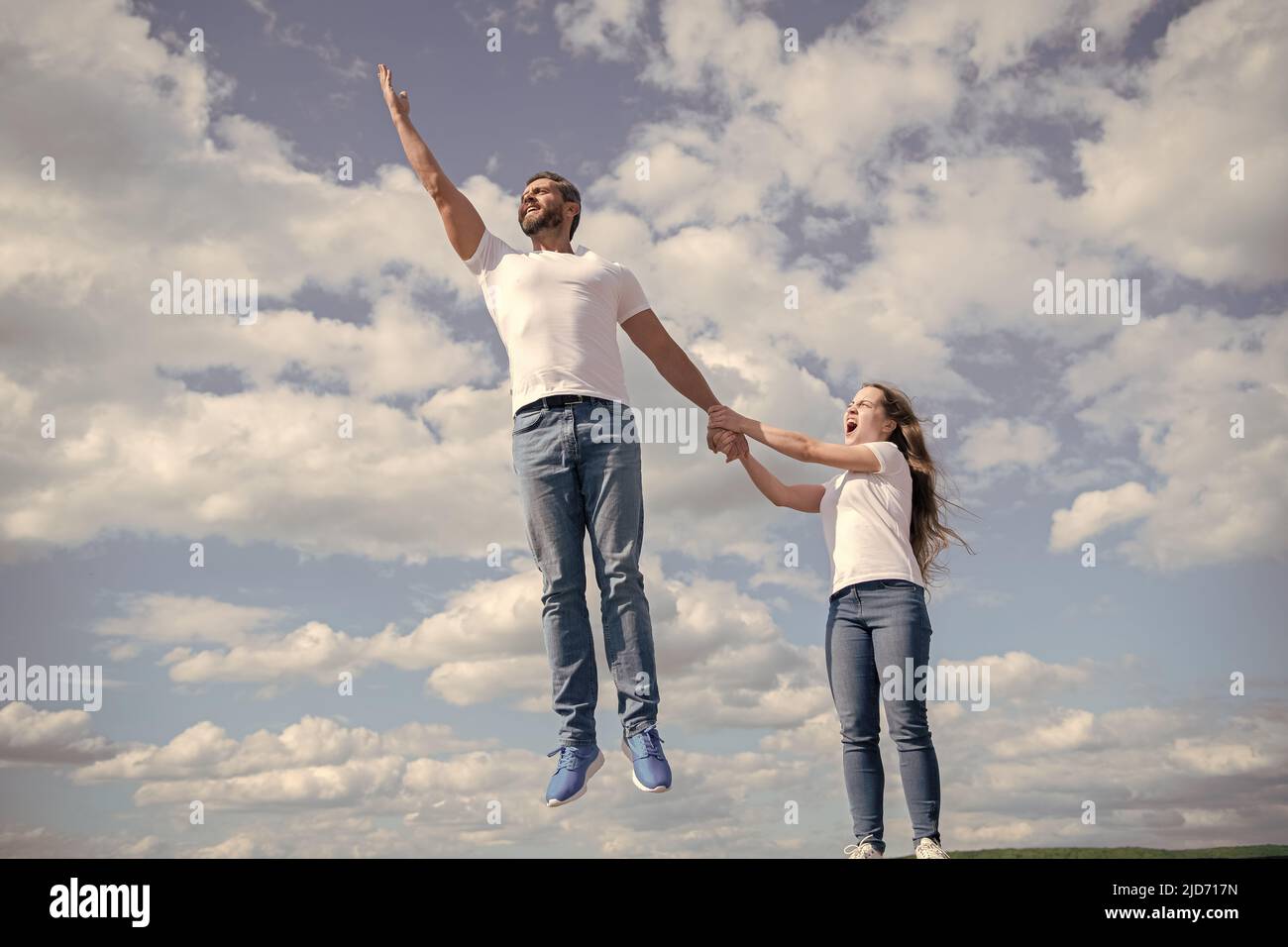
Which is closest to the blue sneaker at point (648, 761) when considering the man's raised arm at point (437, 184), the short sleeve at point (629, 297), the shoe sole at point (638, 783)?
the shoe sole at point (638, 783)

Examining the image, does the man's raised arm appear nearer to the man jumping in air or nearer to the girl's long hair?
the man jumping in air

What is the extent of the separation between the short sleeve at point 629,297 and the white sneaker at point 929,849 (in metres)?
3.44

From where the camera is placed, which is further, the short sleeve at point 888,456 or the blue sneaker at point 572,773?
the short sleeve at point 888,456

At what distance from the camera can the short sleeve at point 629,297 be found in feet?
21.2

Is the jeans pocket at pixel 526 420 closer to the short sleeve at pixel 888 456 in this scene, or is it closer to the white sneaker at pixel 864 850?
the short sleeve at pixel 888 456

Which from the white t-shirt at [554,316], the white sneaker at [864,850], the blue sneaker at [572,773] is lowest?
the white sneaker at [864,850]

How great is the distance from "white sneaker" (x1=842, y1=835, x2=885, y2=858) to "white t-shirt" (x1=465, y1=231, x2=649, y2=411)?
2.77 meters

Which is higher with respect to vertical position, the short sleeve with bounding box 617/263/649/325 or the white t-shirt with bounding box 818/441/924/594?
the short sleeve with bounding box 617/263/649/325

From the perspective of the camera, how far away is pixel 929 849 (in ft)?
17.8

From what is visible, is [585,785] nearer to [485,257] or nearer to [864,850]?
[864,850]

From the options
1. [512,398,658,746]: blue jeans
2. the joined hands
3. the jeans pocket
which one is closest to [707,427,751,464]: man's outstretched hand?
the joined hands

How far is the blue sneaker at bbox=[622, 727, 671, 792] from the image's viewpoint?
5652 mm

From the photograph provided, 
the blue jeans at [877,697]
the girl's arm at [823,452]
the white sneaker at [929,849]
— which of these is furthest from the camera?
the girl's arm at [823,452]

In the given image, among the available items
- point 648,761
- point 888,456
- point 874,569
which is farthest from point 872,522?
point 648,761
